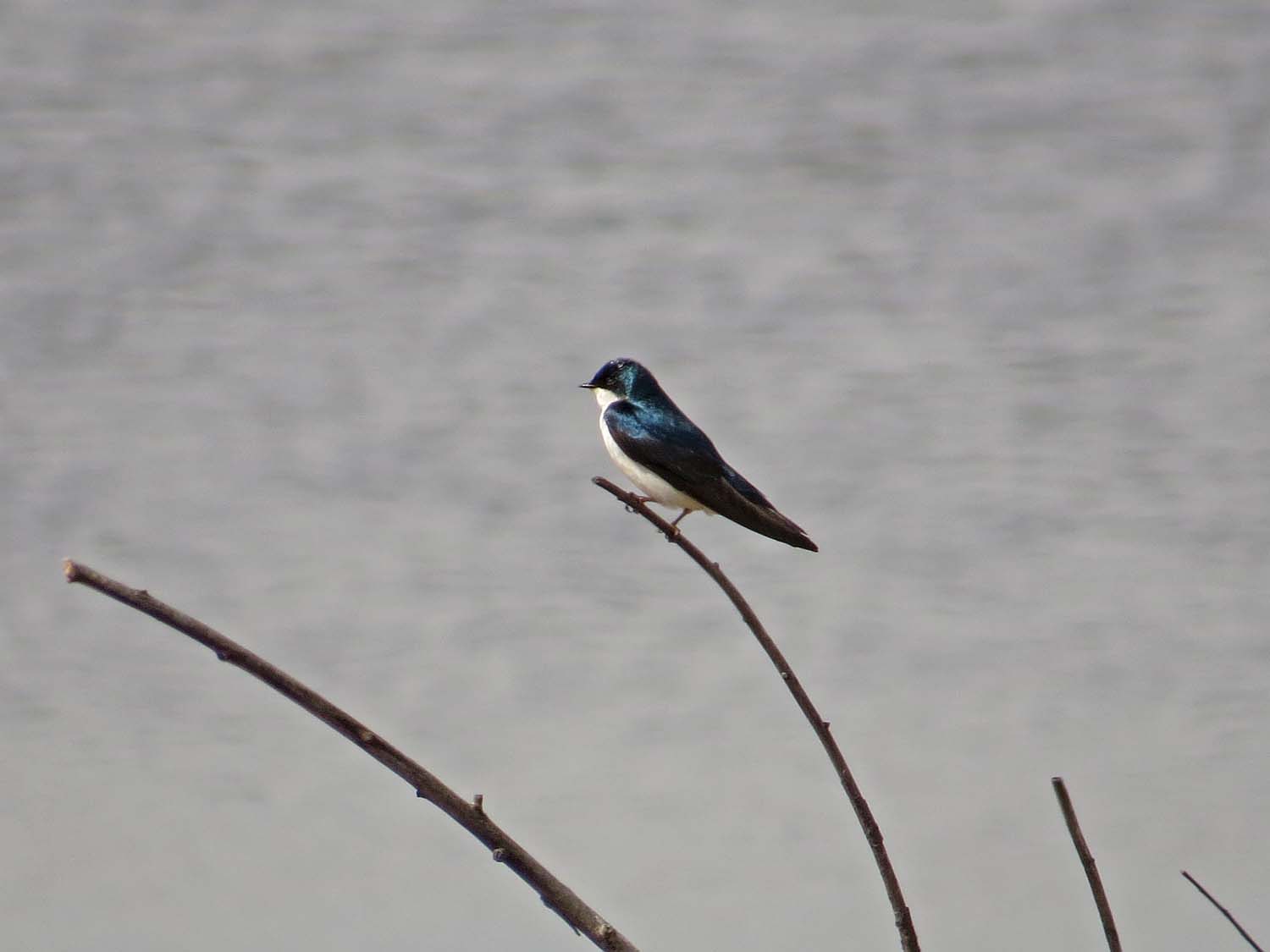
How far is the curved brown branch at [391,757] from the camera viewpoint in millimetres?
601

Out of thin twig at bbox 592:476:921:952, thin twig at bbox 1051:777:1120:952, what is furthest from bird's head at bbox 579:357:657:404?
thin twig at bbox 1051:777:1120:952

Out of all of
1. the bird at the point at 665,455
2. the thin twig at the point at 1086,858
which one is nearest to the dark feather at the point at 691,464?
the bird at the point at 665,455

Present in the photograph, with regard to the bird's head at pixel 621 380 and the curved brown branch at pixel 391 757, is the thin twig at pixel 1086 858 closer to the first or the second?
the curved brown branch at pixel 391 757

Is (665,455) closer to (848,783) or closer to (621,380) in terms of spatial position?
(621,380)

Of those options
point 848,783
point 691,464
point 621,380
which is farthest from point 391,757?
point 621,380

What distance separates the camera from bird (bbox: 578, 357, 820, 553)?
5.68 ft

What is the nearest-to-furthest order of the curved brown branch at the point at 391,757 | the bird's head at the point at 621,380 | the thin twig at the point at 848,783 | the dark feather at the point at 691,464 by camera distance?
the curved brown branch at the point at 391,757
the thin twig at the point at 848,783
the dark feather at the point at 691,464
the bird's head at the point at 621,380

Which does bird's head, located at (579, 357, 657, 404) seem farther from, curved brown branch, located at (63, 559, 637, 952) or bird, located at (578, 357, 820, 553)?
curved brown branch, located at (63, 559, 637, 952)

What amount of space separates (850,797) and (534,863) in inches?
6.7

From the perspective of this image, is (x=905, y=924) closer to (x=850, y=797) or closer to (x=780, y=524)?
(x=850, y=797)

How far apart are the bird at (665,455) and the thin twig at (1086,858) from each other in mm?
913

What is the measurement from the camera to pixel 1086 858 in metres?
0.70

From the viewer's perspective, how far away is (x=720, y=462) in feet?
6.09

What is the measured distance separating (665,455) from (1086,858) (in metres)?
1.21
